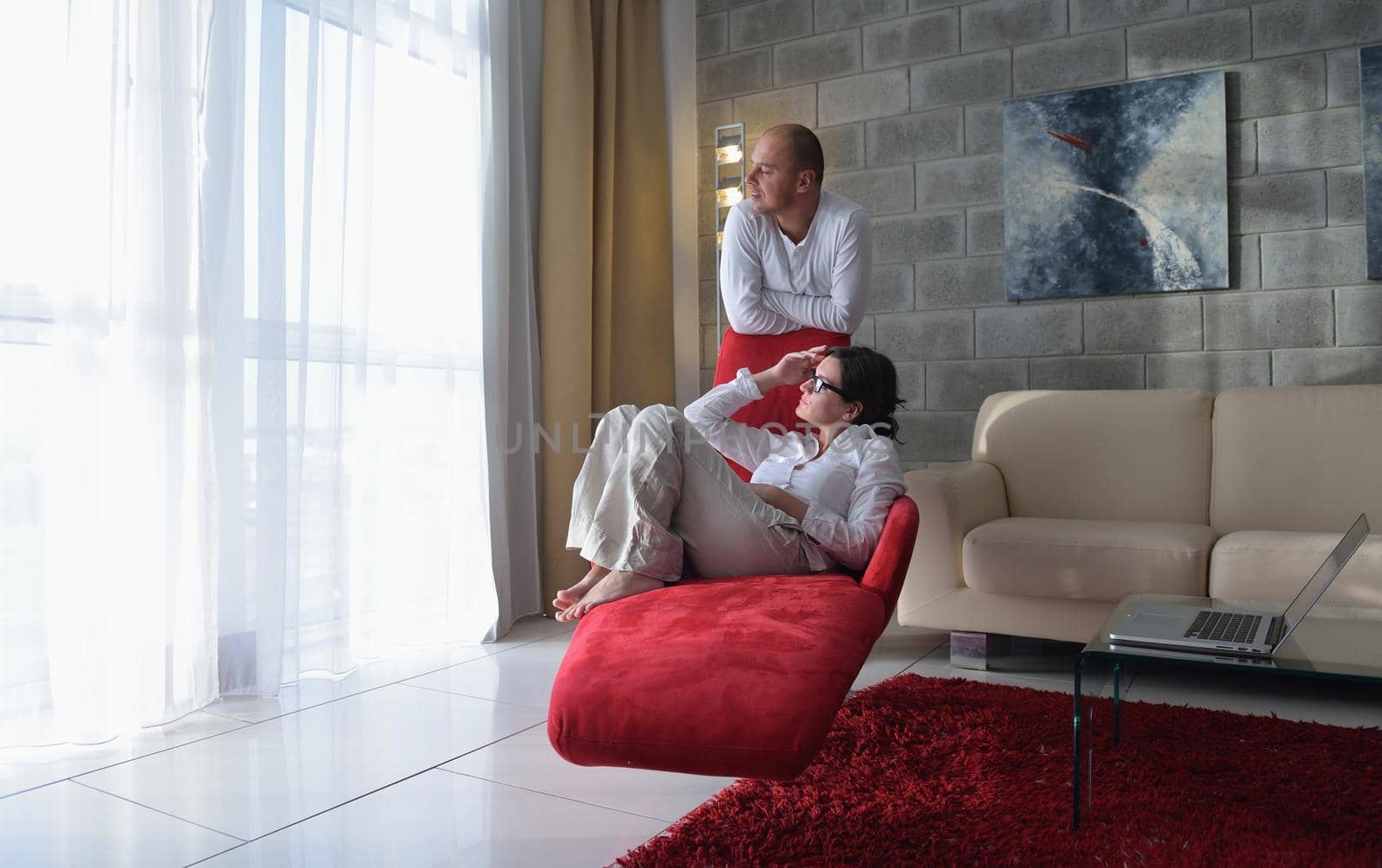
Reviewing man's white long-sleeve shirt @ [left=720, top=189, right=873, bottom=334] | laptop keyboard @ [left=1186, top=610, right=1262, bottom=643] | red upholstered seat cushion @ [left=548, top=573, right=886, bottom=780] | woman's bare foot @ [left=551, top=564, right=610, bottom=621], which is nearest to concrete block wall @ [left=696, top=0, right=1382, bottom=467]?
man's white long-sleeve shirt @ [left=720, top=189, right=873, bottom=334]

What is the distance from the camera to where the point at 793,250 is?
2906 mm

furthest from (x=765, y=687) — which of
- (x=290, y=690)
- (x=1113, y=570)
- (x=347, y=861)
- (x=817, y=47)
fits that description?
(x=817, y=47)

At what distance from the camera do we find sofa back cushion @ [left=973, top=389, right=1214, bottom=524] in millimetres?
3160

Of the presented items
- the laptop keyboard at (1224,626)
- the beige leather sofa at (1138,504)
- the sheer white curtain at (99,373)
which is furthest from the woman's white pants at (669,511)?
the sheer white curtain at (99,373)

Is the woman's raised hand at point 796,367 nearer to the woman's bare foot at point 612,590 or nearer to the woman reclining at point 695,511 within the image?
the woman reclining at point 695,511

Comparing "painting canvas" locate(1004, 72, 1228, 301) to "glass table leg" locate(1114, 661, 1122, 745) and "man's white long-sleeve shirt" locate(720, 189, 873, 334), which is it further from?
"glass table leg" locate(1114, 661, 1122, 745)

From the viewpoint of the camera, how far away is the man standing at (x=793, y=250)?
2844mm

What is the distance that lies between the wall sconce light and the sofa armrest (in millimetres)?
1449

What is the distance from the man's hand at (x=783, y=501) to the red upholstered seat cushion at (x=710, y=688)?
478mm

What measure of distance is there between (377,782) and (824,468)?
115cm

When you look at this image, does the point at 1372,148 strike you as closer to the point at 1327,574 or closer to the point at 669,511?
the point at 1327,574

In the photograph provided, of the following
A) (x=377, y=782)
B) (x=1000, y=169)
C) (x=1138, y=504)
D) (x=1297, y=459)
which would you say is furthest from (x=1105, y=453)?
(x=377, y=782)

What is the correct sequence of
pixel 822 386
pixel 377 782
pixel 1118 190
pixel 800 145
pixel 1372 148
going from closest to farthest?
pixel 377 782 < pixel 822 386 < pixel 800 145 < pixel 1372 148 < pixel 1118 190

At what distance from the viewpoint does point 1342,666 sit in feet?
4.85
